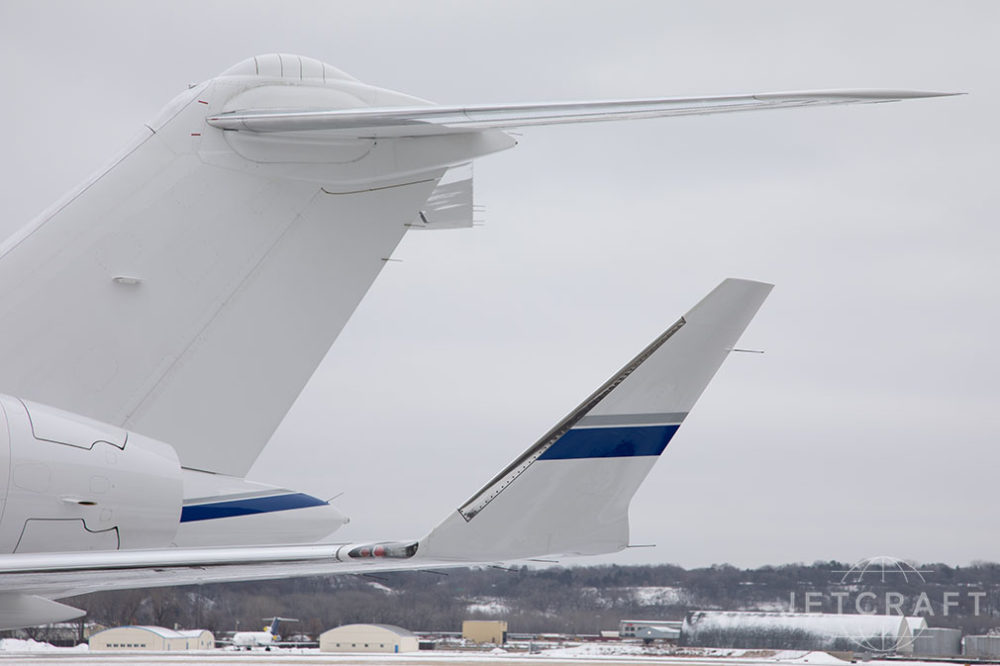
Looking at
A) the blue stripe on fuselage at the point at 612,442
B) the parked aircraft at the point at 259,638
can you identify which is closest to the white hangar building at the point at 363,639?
the parked aircraft at the point at 259,638

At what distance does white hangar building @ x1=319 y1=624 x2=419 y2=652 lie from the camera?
32969mm

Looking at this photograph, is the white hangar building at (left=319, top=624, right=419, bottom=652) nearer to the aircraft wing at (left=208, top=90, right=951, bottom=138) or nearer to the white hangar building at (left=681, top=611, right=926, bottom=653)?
the white hangar building at (left=681, top=611, right=926, bottom=653)

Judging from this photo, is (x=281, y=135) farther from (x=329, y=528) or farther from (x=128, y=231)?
(x=329, y=528)

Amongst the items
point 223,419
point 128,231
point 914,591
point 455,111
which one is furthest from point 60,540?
point 914,591

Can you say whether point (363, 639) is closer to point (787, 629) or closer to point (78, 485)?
point (787, 629)

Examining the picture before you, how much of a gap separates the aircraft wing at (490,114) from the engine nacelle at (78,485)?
252 cm

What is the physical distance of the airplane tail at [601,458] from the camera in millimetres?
4637

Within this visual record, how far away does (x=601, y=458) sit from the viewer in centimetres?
508

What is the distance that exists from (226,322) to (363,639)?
28066mm

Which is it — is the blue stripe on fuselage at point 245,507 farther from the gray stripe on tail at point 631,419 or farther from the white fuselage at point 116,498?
the gray stripe on tail at point 631,419

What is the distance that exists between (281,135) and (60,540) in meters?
3.29

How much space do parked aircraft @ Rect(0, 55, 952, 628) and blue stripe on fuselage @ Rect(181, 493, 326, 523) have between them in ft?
0.05

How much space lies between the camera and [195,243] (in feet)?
24.6

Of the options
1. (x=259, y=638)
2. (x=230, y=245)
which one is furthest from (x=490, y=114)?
(x=259, y=638)
